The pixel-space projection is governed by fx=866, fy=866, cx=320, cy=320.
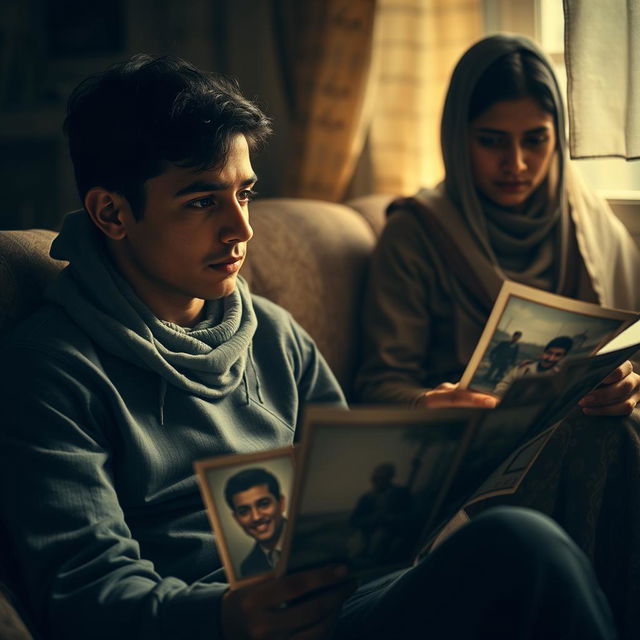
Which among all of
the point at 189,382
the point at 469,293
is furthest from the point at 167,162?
the point at 469,293

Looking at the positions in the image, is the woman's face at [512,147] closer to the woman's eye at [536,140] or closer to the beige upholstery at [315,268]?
the woman's eye at [536,140]

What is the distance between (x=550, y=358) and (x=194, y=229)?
0.55 metres

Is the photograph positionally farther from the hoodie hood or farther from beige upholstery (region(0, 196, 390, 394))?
beige upholstery (region(0, 196, 390, 394))

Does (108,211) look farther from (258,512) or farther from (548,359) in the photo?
(548,359)

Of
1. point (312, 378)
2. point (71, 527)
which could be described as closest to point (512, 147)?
point (312, 378)

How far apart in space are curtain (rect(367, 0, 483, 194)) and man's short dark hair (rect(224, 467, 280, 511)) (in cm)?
191

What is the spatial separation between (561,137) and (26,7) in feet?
8.38

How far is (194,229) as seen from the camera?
1.17 metres

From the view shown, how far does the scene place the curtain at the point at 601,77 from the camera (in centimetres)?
189

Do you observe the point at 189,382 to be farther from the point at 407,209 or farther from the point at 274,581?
the point at 407,209

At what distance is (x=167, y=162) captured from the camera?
1.16 metres

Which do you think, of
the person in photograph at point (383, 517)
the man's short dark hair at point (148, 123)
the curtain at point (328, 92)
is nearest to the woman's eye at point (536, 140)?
the man's short dark hair at point (148, 123)

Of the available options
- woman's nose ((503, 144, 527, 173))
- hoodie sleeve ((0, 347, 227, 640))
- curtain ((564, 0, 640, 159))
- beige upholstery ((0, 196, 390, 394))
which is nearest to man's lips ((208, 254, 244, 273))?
hoodie sleeve ((0, 347, 227, 640))

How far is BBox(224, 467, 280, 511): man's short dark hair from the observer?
2.98 ft
